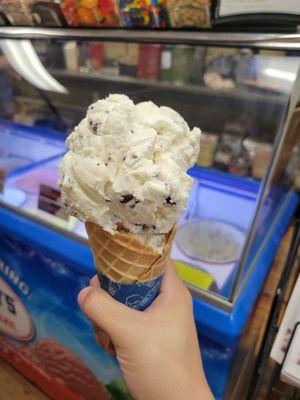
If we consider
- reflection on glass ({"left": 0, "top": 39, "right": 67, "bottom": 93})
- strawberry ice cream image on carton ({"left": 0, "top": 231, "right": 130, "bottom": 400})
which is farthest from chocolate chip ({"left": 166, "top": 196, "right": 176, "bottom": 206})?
reflection on glass ({"left": 0, "top": 39, "right": 67, "bottom": 93})

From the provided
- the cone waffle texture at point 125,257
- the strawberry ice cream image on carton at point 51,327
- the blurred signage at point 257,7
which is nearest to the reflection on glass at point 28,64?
the strawberry ice cream image on carton at point 51,327

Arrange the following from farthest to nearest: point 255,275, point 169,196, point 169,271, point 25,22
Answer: point 25,22
point 255,275
point 169,271
point 169,196

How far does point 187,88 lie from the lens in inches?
98.7

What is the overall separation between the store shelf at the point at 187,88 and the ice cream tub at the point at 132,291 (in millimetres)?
1468

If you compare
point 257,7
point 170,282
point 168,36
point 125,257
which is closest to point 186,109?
point 168,36

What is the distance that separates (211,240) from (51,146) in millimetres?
1532

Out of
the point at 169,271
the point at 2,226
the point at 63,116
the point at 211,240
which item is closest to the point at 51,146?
the point at 63,116

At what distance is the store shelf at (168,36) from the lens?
3.45 feet

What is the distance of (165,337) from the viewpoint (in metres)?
0.97

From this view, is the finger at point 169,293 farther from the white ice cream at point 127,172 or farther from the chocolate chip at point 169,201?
the chocolate chip at point 169,201

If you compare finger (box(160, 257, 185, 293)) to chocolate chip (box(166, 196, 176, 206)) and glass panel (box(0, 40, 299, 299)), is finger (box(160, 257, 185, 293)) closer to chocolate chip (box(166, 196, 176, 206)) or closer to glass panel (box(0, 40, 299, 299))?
glass panel (box(0, 40, 299, 299))

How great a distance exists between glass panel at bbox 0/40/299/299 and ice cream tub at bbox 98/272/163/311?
36cm

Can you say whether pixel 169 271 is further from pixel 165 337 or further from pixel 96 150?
pixel 96 150

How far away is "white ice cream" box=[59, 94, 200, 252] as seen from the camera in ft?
2.85
